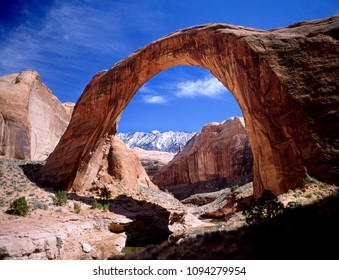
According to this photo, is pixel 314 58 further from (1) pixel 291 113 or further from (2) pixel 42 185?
(2) pixel 42 185

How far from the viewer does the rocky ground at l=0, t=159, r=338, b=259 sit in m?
8.73

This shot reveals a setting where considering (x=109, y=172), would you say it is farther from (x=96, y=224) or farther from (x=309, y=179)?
(x=309, y=179)

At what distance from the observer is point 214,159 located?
49188 mm

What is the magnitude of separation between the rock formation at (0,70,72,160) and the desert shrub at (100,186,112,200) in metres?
8.63

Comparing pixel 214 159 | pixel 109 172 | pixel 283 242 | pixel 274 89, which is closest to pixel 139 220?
pixel 109 172

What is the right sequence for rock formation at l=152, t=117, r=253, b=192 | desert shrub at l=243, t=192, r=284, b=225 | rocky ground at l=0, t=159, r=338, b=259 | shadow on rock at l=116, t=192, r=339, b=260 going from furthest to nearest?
rock formation at l=152, t=117, r=253, b=192
rocky ground at l=0, t=159, r=338, b=259
desert shrub at l=243, t=192, r=284, b=225
shadow on rock at l=116, t=192, r=339, b=260

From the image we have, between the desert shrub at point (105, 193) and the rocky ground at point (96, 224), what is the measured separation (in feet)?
1.39

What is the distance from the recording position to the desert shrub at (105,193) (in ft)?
69.1

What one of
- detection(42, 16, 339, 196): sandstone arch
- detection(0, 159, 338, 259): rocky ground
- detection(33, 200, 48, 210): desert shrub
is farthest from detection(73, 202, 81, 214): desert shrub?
detection(42, 16, 339, 196): sandstone arch

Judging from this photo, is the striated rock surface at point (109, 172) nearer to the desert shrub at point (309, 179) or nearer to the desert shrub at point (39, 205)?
the desert shrub at point (39, 205)

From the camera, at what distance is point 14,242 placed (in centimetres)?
1050

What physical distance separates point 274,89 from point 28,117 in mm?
22977

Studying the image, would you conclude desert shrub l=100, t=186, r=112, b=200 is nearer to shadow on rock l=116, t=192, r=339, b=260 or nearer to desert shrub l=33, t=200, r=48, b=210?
desert shrub l=33, t=200, r=48, b=210

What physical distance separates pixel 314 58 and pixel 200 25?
8987mm
